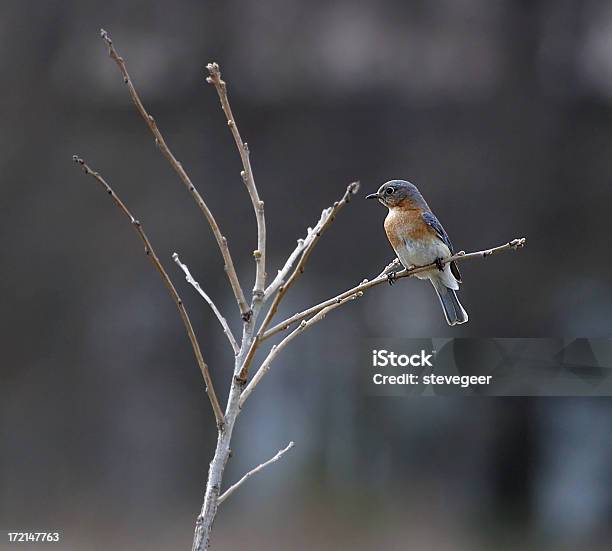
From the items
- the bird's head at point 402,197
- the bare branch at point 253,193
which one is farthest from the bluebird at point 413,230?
the bare branch at point 253,193

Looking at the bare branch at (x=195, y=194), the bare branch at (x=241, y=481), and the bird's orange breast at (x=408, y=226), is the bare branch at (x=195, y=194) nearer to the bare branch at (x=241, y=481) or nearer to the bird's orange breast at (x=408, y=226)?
the bare branch at (x=241, y=481)

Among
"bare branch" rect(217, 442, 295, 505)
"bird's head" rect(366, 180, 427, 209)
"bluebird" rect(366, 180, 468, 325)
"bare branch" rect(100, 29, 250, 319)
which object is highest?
"bird's head" rect(366, 180, 427, 209)

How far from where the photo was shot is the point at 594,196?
182 cm

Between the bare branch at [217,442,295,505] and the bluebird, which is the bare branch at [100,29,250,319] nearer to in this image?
the bare branch at [217,442,295,505]

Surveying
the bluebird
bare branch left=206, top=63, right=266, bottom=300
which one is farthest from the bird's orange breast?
bare branch left=206, top=63, right=266, bottom=300

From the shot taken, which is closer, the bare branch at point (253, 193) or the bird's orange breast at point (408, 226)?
the bare branch at point (253, 193)

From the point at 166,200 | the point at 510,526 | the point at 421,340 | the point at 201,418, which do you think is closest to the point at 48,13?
the point at 166,200

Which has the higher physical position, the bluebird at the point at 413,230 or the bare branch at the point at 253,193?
the bluebird at the point at 413,230

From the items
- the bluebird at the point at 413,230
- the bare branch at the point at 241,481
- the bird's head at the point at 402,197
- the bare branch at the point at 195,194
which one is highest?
the bird's head at the point at 402,197

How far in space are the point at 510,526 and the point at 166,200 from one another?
3.55 feet

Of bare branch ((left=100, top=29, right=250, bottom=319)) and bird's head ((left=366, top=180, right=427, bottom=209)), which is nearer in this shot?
bare branch ((left=100, top=29, right=250, bottom=319))

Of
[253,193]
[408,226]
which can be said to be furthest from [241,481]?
[408,226]

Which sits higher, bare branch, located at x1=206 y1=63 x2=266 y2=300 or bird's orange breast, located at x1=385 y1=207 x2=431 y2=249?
bird's orange breast, located at x1=385 y1=207 x2=431 y2=249

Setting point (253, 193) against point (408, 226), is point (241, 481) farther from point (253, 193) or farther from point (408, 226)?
point (408, 226)
